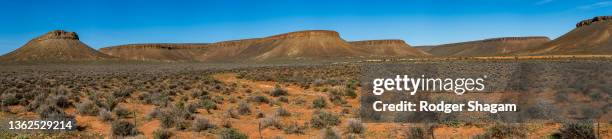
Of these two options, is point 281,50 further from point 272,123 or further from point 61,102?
point 272,123

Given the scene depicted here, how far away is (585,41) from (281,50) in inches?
3333

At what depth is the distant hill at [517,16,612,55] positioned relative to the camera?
10694 cm

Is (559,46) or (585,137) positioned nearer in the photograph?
(585,137)

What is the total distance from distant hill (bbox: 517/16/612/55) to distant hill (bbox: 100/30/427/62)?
49.2 meters

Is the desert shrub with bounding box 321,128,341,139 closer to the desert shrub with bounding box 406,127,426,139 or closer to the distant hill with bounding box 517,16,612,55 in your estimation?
the desert shrub with bounding box 406,127,426,139

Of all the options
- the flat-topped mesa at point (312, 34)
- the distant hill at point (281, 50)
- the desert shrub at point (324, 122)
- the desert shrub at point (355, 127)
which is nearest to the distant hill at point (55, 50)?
the distant hill at point (281, 50)

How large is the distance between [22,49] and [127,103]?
12189 cm

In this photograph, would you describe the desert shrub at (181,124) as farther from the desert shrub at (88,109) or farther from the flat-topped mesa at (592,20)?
the flat-topped mesa at (592,20)

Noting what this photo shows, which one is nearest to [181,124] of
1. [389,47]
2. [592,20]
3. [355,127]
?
[355,127]

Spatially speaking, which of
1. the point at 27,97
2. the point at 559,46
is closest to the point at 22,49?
the point at 27,97

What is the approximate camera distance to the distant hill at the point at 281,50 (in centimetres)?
14675

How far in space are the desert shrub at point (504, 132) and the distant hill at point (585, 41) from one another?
105758 mm

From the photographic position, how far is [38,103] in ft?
49.9

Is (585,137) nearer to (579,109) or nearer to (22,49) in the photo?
(579,109)
